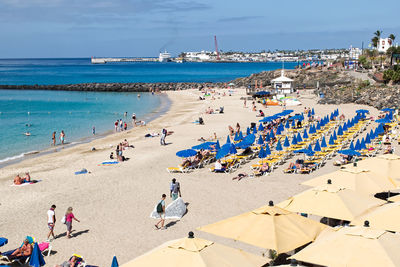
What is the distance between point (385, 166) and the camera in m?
12.9

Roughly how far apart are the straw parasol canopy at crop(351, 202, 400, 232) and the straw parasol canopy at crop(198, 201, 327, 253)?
1.02m

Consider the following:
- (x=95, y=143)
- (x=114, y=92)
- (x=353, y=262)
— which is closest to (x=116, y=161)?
(x=95, y=143)

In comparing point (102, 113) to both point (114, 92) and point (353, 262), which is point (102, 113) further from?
point (353, 262)

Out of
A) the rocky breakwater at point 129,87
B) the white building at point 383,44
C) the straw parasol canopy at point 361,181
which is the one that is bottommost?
the rocky breakwater at point 129,87

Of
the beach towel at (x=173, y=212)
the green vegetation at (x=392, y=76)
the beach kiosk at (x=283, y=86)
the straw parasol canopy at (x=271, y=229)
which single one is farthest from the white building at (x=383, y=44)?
the straw parasol canopy at (x=271, y=229)

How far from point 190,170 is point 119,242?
302 inches

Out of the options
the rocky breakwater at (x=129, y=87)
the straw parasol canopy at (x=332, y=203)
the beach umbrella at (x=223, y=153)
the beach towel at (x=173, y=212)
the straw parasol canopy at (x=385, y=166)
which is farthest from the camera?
the rocky breakwater at (x=129, y=87)

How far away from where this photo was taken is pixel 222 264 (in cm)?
658

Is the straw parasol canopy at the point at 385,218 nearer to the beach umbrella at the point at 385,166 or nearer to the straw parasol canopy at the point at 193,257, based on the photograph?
the straw parasol canopy at the point at 193,257

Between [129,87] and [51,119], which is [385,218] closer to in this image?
[51,119]

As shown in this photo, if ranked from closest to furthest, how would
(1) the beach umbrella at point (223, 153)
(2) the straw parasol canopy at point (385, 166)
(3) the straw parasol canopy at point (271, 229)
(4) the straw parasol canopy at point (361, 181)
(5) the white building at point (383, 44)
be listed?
(3) the straw parasol canopy at point (271, 229)
(4) the straw parasol canopy at point (361, 181)
(2) the straw parasol canopy at point (385, 166)
(1) the beach umbrella at point (223, 153)
(5) the white building at point (383, 44)

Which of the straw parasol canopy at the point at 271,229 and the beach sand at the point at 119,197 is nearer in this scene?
the straw parasol canopy at the point at 271,229

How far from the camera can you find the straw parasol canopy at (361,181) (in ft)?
36.9

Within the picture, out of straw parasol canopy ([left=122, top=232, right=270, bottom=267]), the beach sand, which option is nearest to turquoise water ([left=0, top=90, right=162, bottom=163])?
the beach sand
